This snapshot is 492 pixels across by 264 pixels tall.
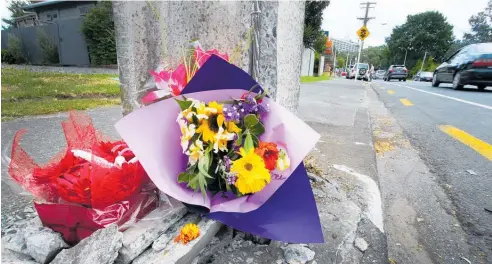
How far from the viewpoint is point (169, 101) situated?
105 centimetres

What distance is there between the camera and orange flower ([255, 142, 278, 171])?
0.97 m

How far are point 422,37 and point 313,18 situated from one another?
48.6 meters

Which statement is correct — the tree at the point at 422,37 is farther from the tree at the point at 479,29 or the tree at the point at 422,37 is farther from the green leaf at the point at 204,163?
the green leaf at the point at 204,163

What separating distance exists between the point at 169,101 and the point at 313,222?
28.3 inches

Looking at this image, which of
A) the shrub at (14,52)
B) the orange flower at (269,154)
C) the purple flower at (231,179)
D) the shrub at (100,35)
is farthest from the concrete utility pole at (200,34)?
the shrub at (14,52)

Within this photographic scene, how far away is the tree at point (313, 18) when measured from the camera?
48.9 feet

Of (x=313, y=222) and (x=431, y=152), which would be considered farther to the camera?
(x=431, y=152)

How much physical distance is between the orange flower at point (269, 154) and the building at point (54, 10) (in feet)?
64.7

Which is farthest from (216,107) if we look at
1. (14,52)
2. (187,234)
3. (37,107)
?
(14,52)

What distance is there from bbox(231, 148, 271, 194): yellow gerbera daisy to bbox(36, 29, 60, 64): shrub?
14645mm

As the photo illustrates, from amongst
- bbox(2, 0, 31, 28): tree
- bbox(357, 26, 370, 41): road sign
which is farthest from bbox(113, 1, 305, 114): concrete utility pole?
bbox(357, 26, 370, 41): road sign

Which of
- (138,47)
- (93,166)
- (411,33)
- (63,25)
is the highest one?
(411,33)

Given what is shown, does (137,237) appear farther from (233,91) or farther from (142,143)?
(233,91)

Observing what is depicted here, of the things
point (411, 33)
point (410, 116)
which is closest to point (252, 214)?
point (410, 116)
